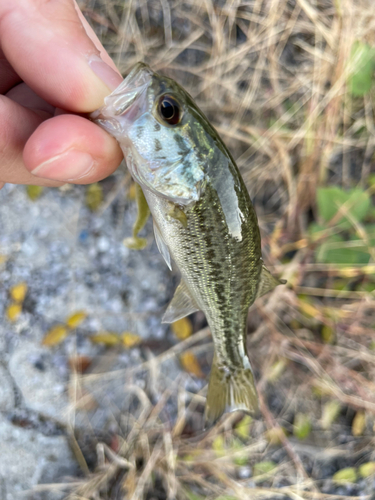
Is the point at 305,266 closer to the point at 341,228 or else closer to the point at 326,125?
the point at 341,228

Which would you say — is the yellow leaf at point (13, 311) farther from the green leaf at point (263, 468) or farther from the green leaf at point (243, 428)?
the green leaf at point (263, 468)

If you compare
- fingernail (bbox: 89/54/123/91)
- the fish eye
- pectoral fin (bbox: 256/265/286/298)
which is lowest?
pectoral fin (bbox: 256/265/286/298)

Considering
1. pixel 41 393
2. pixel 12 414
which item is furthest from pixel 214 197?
pixel 12 414

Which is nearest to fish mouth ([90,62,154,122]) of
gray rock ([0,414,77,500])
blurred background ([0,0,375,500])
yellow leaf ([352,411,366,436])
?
blurred background ([0,0,375,500])

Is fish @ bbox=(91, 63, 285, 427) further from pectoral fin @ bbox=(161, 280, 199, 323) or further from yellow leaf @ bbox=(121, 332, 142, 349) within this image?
yellow leaf @ bbox=(121, 332, 142, 349)

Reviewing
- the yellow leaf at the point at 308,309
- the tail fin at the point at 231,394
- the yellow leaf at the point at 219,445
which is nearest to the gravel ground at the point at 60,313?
the yellow leaf at the point at 219,445
